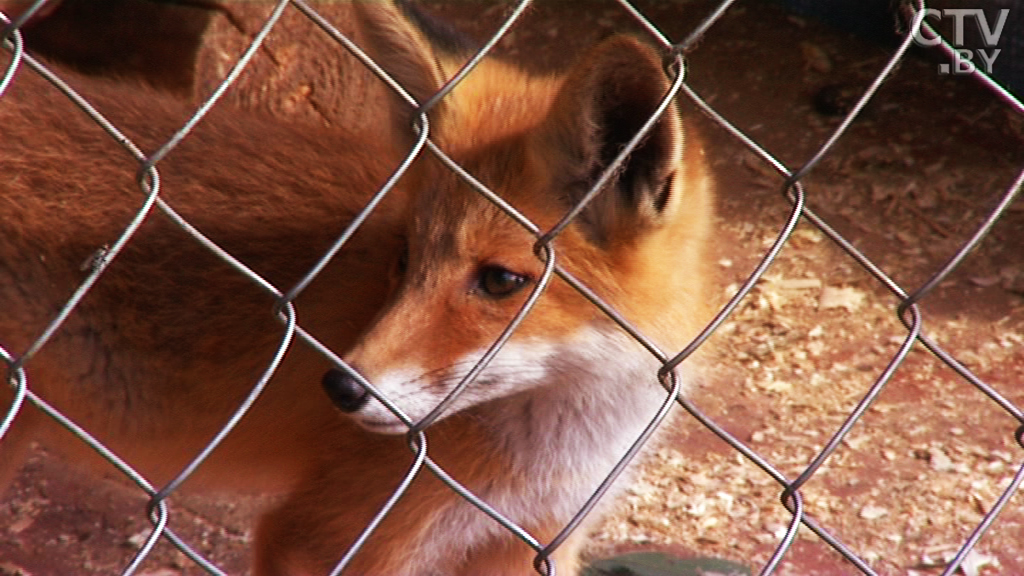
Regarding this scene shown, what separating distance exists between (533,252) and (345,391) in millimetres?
518

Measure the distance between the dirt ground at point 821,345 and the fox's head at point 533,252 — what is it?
0.38m

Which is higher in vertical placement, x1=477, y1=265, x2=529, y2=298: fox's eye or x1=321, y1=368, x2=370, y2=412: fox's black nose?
x1=477, y1=265, x2=529, y2=298: fox's eye

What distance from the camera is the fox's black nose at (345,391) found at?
8.16 ft

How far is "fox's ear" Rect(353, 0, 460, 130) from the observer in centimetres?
282

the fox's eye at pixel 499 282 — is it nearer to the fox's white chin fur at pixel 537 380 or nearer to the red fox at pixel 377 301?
the red fox at pixel 377 301

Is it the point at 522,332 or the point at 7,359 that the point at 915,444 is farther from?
the point at 7,359

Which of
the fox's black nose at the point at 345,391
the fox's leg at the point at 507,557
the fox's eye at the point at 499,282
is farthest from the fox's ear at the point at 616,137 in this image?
the fox's leg at the point at 507,557

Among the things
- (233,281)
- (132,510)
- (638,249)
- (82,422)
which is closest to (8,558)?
(132,510)

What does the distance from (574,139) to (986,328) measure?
3243mm

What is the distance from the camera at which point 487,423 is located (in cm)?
308

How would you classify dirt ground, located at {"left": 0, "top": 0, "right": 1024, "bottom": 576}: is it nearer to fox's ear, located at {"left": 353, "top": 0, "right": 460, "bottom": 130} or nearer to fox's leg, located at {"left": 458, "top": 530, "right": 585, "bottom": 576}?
fox's ear, located at {"left": 353, "top": 0, "right": 460, "bottom": 130}
